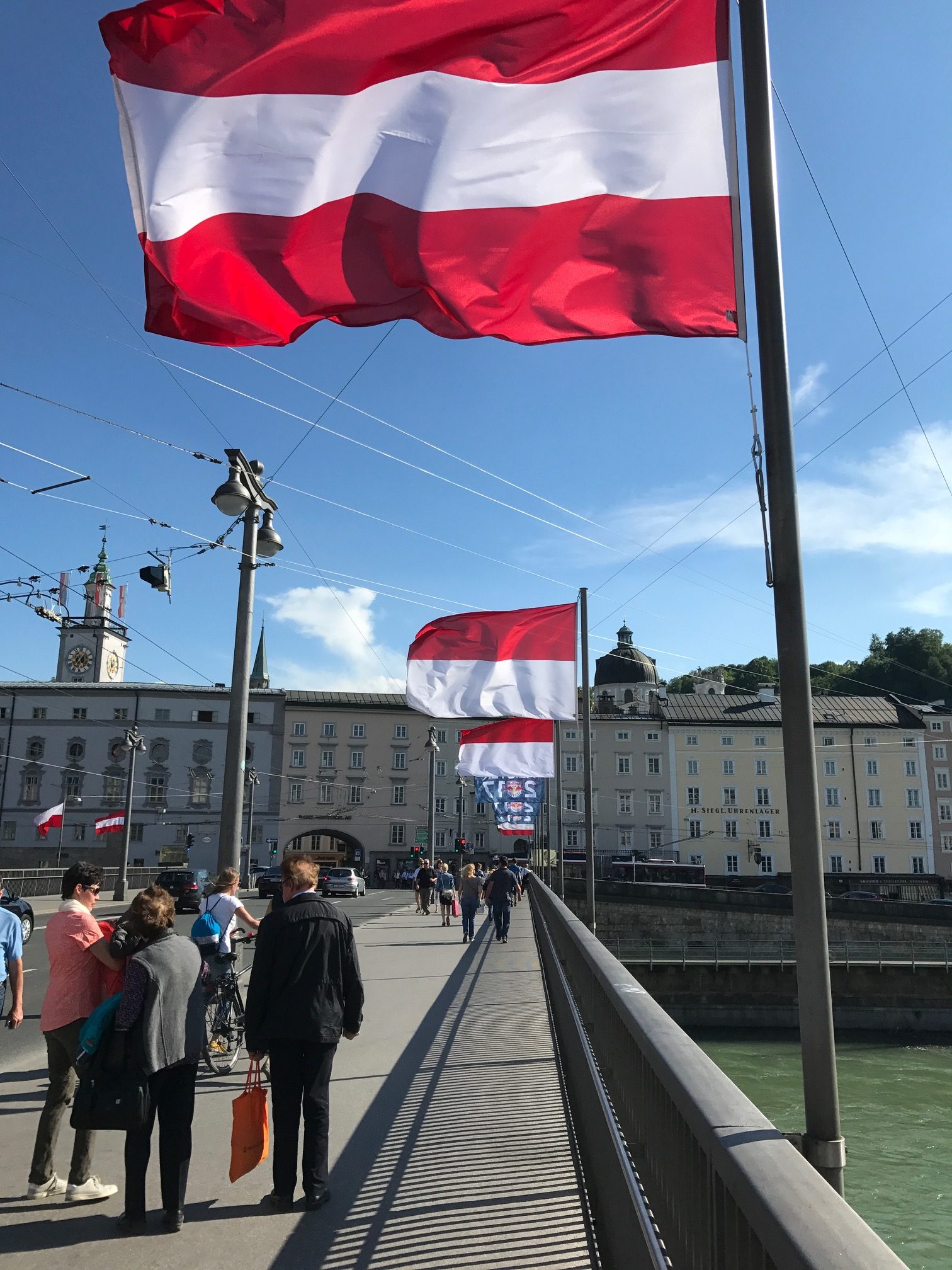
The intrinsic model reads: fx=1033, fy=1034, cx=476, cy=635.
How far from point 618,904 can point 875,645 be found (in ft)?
236

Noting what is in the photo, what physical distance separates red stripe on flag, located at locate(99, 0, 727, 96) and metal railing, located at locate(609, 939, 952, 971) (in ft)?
118

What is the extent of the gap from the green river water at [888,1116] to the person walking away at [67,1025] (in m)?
8.33

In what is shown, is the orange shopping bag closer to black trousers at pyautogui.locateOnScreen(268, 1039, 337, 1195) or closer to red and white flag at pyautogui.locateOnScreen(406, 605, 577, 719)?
black trousers at pyautogui.locateOnScreen(268, 1039, 337, 1195)

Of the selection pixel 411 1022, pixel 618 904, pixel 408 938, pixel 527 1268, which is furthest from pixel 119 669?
pixel 527 1268

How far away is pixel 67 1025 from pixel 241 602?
7.46 metres

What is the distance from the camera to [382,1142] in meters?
6.89

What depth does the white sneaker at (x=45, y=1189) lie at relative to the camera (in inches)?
222

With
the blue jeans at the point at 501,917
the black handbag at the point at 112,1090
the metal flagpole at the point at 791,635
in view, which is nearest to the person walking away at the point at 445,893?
the blue jeans at the point at 501,917

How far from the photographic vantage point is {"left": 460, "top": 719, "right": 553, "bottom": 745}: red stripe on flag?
2616cm

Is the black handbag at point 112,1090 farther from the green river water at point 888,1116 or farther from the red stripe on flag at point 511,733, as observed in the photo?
the red stripe on flag at point 511,733

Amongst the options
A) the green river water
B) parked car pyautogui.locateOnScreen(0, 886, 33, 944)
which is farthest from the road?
the green river water

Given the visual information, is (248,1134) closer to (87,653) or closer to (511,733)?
(511,733)

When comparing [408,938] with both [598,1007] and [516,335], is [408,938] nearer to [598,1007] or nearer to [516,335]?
[598,1007]

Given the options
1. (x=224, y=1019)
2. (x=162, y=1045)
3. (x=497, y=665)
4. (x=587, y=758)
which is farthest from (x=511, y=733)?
(x=162, y=1045)
